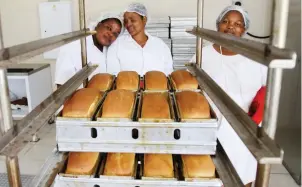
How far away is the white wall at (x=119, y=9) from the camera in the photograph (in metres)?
3.45

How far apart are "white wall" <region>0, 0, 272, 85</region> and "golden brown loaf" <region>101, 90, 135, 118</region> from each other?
2.71 meters

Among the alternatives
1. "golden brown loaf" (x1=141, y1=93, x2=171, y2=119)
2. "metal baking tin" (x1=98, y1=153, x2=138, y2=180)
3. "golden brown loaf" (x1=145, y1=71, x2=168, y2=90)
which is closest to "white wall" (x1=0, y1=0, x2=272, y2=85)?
"golden brown loaf" (x1=145, y1=71, x2=168, y2=90)

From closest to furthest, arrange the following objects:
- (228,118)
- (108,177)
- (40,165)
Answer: (228,118) < (108,177) < (40,165)

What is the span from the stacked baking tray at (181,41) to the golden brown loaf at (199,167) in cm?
234

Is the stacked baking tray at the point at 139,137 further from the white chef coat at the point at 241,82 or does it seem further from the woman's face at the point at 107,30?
the woman's face at the point at 107,30

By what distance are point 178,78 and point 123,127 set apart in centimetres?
48

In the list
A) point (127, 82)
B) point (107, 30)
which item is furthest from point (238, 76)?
point (107, 30)

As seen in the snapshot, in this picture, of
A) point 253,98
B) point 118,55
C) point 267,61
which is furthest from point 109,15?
point 267,61

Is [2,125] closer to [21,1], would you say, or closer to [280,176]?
[280,176]

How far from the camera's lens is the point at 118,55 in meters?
2.21

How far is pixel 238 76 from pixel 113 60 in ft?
3.01

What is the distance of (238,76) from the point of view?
1.78m

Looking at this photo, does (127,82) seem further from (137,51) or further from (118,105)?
(137,51)

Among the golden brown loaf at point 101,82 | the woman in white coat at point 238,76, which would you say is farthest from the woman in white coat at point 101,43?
the golden brown loaf at point 101,82
